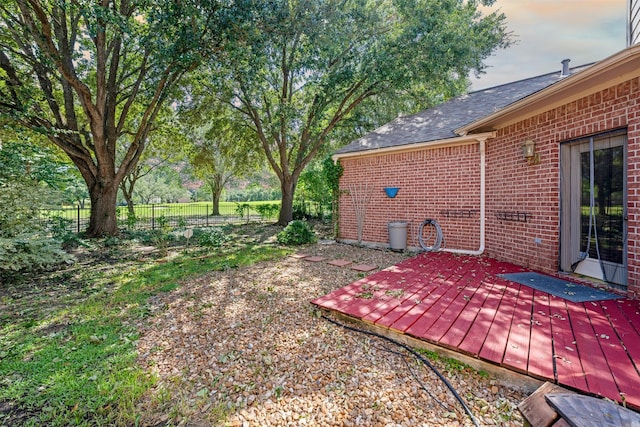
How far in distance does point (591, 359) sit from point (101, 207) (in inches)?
449

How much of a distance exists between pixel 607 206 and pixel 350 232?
5.38 metres

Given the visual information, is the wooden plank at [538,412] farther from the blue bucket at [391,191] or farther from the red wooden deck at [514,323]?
the blue bucket at [391,191]

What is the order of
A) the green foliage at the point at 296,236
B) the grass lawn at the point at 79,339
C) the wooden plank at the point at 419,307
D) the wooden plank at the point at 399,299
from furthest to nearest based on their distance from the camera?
the green foliage at the point at 296,236 < the wooden plank at the point at 399,299 < the wooden plank at the point at 419,307 < the grass lawn at the point at 79,339

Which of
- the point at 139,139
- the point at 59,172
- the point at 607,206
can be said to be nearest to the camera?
the point at 607,206

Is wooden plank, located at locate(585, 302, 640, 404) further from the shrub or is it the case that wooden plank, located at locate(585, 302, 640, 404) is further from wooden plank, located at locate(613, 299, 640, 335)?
the shrub

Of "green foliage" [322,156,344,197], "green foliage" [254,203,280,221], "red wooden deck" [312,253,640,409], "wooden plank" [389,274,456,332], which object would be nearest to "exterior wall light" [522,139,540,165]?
Answer: "red wooden deck" [312,253,640,409]

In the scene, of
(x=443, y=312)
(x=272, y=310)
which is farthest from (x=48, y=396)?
(x=443, y=312)

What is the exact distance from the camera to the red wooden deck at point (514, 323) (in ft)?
6.57

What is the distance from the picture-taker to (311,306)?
11.8 ft

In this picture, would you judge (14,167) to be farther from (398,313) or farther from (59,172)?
(398,313)

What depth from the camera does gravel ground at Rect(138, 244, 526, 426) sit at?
1869 mm

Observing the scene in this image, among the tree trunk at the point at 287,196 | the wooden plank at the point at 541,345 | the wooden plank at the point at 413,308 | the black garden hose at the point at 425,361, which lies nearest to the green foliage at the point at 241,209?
the tree trunk at the point at 287,196

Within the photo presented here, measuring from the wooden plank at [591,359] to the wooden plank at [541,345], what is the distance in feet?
0.61

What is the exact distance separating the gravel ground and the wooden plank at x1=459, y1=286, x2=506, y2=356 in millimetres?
167
